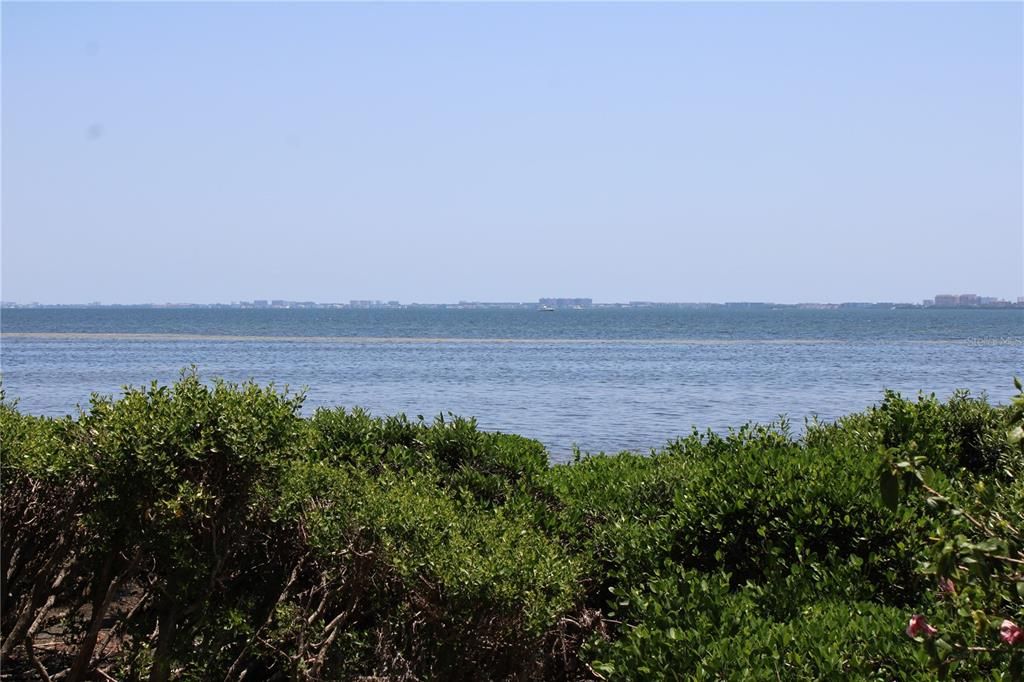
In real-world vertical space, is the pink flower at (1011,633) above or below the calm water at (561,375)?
above

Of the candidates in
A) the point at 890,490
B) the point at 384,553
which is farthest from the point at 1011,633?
the point at 384,553

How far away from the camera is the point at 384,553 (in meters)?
5.94

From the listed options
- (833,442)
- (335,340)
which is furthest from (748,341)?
(833,442)

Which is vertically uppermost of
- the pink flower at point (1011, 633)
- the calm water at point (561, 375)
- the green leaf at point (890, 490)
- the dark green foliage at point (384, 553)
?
the green leaf at point (890, 490)

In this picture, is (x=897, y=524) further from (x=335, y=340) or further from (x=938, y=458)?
(x=335, y=340)

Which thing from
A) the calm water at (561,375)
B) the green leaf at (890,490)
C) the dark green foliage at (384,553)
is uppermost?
the green leaf at (890,490)

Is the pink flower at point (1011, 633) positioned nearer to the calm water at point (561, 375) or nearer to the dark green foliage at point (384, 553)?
the dark green foliage at point (384, 553)

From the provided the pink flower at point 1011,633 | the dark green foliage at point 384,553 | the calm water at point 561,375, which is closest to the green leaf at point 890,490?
the pink flower at point 1011,633

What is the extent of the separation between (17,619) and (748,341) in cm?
8526

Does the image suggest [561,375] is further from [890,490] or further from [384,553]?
[890,490]

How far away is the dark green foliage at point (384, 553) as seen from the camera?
569 cm

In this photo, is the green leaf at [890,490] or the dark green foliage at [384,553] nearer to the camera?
the green leaf at [890,490]

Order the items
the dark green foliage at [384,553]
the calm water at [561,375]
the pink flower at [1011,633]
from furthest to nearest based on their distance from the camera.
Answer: the calm water at [561,375], the dark green foliage at [384,553], the pink flower at [1011,633]

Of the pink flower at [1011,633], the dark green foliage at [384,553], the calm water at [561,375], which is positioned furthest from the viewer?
the calm water at [561,375]
